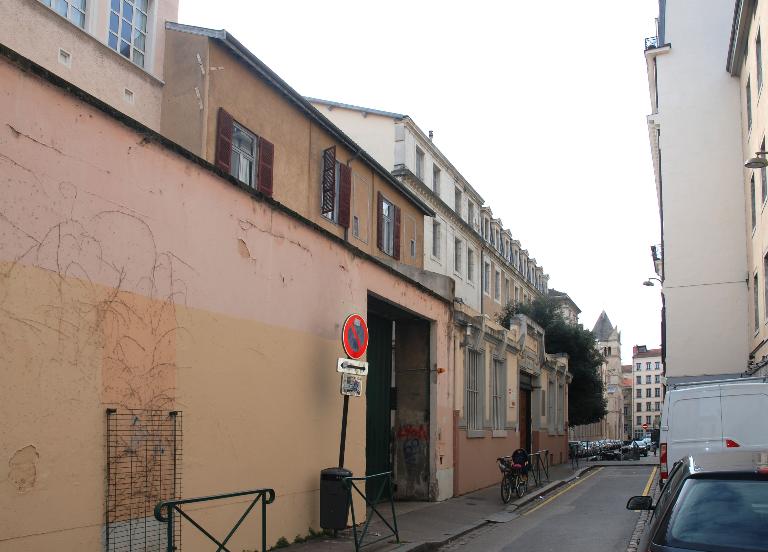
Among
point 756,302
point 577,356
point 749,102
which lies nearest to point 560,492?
point 756,302

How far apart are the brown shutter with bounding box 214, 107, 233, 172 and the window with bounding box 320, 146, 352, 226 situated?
357 centimetres

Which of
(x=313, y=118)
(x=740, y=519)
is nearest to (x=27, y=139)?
(x=740, y=519)

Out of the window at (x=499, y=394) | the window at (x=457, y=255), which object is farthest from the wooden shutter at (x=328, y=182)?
the window at (x=457, y=255)

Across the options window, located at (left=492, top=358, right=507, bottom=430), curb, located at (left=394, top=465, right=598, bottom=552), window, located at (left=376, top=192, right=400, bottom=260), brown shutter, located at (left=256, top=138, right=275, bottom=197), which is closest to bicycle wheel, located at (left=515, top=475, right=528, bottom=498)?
curb, located at (left=394, top=465, right=598, bottom=552)

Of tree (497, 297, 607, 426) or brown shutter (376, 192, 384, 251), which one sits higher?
brown shutter (376, 192, 384, 251)

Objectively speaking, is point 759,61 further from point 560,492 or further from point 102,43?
point 102,43

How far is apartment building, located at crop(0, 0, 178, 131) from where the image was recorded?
→ 46.0 feet

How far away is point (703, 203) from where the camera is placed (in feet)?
96.9

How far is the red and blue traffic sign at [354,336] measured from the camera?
11.2 metres

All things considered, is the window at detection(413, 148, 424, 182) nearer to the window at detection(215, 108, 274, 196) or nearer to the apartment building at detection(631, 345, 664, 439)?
the window at detection(215, 108, 274, 196)

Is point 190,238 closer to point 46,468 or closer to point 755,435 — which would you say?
point 46,468

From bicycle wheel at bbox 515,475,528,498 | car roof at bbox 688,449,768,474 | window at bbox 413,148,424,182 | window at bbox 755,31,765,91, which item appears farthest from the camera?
window at bbox 413,148,424,182

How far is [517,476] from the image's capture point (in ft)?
60.0

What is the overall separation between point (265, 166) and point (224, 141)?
1280mm
